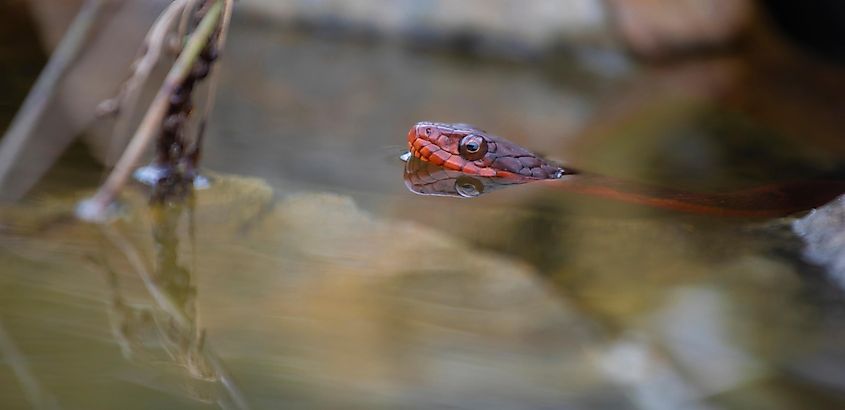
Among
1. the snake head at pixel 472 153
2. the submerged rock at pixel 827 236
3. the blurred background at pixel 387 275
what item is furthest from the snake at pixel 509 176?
the submerged rock at pixel 827 236

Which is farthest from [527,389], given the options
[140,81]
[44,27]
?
[44,27]

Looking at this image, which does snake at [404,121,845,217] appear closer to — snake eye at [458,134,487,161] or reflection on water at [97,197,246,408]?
snake eye at [458,134,487,161]

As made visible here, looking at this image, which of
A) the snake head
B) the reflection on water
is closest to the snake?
the snake head

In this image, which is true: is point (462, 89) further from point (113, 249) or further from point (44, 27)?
point (113, 249)

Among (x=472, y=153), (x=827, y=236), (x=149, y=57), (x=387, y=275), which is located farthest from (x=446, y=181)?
(x=149, y=57)

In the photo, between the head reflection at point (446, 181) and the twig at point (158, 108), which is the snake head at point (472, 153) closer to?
the head reflection at point (446, 181)

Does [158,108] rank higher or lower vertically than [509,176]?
lower

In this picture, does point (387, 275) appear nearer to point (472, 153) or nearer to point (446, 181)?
point (446, 181)
